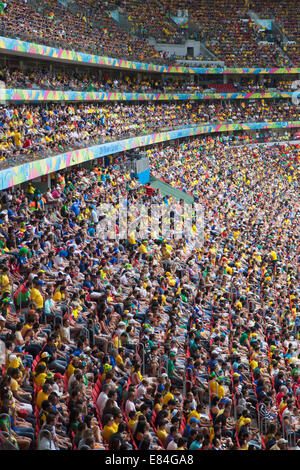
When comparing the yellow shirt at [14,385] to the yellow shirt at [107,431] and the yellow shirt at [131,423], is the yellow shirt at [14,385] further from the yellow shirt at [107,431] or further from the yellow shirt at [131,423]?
the yellow shirt at [131,423]

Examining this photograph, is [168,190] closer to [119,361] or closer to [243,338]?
[243,338]

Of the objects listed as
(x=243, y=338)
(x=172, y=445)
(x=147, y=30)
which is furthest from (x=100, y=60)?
(x=172, y=445)

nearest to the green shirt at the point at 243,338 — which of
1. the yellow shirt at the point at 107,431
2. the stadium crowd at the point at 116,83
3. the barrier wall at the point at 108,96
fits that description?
the yellow shirt at the point at 107,431

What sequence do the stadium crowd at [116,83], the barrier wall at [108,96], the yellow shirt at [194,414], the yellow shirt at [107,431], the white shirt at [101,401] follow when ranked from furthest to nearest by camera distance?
the stadium crowd at [116,83] → the barrier wall at [108,96] → the yellow shirt at [194,414] → the white shirt at [101,401] → the yellow shirt at [107,431]

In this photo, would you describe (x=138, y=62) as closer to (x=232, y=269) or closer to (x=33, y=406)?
(x=232, y=269)

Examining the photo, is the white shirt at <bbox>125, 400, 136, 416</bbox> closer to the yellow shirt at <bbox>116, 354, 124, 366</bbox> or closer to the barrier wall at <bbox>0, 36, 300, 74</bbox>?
the yellow shirt at <bbox>116, 354, 124, 366</bbox>

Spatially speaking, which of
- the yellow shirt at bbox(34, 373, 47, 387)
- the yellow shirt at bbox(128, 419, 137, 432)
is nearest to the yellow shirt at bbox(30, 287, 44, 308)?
the yellow shirt at bbox(34, 373, 47, 387)
